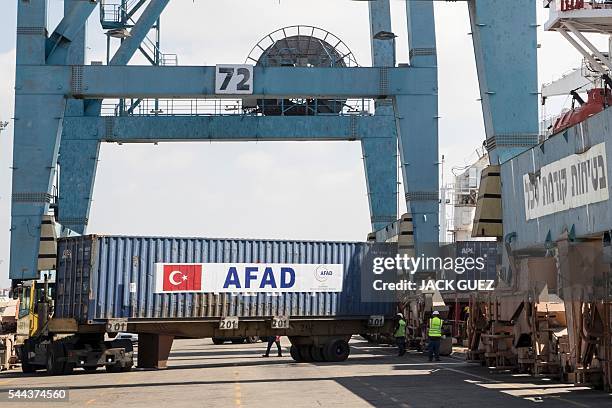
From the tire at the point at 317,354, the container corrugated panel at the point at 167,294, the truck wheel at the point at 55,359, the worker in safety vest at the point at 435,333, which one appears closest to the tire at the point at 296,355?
the tire at the point at 317,354

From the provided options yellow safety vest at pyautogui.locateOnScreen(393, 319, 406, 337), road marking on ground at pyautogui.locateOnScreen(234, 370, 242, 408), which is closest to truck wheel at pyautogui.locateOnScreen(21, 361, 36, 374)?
road marking on ground at pyautogui.locateOnScreen(234, 370, 242, 408)

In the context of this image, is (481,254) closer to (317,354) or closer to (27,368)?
(317,354)

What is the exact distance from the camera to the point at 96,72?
28359mm

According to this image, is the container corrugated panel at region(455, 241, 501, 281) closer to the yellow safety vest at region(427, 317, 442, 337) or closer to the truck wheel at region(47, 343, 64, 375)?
the yellow safety vest at region(427, 317, 442, 337)

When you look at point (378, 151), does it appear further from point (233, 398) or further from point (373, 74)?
point (233, 398)

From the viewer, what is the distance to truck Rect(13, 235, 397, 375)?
25859 mm

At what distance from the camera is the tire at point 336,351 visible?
28.6m

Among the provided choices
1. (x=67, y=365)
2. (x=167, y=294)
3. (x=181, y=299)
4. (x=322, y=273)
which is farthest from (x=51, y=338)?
(x=322, y=273)

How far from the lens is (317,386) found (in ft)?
65.9

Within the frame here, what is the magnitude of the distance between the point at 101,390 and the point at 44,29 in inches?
479

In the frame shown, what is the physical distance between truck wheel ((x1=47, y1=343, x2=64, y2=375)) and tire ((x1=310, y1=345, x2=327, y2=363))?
7288mm

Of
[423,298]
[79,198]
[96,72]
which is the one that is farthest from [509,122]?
[79,198]

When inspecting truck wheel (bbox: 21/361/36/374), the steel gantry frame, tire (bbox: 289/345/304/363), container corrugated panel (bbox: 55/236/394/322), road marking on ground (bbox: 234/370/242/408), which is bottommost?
road marking on ground (bbox: 234/370/242/408)

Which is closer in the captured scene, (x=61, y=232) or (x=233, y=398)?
(x=233, y=398)
